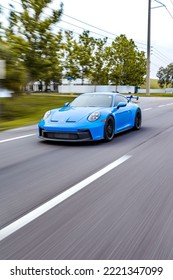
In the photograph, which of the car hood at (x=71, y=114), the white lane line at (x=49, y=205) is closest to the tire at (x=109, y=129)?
the car hood at (x=71, y=114)

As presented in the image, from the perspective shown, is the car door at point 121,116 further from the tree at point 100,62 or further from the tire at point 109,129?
the tree at point 100,62

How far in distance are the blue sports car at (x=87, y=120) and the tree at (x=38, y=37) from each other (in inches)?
508

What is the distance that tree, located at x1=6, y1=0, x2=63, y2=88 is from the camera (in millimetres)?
21594

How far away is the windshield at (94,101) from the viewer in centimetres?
895

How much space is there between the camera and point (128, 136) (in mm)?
9305

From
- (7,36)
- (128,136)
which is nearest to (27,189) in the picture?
(128,136)

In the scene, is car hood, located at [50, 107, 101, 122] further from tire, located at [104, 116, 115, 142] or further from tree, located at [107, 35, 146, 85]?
tree, located at [107, 35, 146, 85]

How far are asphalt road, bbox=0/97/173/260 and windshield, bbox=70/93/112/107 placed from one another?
Result: 177cm

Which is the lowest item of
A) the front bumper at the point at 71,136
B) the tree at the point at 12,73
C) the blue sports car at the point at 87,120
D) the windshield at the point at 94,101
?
the front bumper at the point at 71,136

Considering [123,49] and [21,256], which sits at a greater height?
[123,49]

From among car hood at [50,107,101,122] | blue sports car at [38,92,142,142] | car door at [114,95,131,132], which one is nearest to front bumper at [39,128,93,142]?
blue sports car at [38,92,142,142]

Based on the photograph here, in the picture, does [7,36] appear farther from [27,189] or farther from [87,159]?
[27,189]

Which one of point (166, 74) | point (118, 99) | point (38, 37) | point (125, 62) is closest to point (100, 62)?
point (125, 62)
